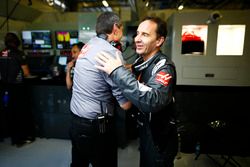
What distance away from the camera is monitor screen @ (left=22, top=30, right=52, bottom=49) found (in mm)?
4418

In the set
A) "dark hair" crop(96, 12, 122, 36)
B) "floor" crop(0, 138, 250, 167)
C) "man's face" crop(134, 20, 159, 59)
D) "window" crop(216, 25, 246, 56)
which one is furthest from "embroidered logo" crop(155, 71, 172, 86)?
"window" crop(216, 25, 246, 56)

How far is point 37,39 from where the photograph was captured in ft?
14.7

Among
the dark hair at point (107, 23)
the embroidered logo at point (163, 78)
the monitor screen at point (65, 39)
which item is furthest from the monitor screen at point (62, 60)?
the embroidered logo at point (163, 78)

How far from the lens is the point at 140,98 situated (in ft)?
3.08

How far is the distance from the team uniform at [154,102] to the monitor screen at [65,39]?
131 inches

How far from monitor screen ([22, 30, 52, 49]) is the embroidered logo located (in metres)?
3.93

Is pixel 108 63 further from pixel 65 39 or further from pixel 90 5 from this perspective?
pixel 90 5

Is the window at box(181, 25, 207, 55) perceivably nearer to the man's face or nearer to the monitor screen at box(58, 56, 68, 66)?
the man's face

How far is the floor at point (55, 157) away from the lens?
8.36 ft

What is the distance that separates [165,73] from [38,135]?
2840mm

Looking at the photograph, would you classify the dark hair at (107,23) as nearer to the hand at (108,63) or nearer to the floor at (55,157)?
the hand at (108,63)

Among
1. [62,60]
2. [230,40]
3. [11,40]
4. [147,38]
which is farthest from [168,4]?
[147,38]

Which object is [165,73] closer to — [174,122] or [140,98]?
[140,98]

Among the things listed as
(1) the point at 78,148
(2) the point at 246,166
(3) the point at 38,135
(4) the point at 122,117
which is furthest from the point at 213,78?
(3) the point at 38,135
